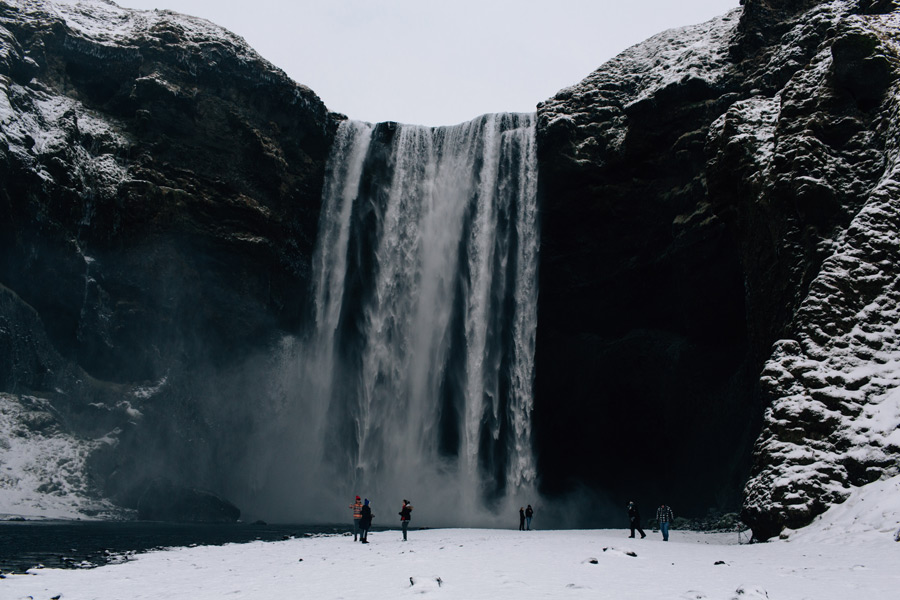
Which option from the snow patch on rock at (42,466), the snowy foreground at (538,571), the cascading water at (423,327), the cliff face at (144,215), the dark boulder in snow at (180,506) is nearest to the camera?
the snowy foreground at (538,571)

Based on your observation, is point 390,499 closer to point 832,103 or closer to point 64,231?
point 64,231

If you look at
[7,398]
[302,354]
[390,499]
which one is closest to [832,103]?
[390,499]

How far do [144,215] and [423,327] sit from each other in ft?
61.6

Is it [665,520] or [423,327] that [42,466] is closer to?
[423,327]

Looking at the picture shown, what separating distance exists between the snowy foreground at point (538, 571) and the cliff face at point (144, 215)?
26010mm

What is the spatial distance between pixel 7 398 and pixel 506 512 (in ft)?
93.9

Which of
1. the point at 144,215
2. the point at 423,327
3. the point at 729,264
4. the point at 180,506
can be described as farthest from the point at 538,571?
the point at 144,215

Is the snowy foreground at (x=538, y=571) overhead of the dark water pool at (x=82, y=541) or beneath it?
overhead

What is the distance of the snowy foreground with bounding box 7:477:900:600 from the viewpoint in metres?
10.1

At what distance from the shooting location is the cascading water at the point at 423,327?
41.5 meters

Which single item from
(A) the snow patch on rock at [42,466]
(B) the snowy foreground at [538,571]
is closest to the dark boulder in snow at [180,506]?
(A) the snow patch on rock at [42,466]

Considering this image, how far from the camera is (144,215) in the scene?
1651 inches

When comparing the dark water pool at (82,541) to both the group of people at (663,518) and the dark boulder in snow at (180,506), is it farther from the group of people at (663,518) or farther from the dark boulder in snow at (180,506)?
the group of people at (663,518)

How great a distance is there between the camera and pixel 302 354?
46.9 metres
